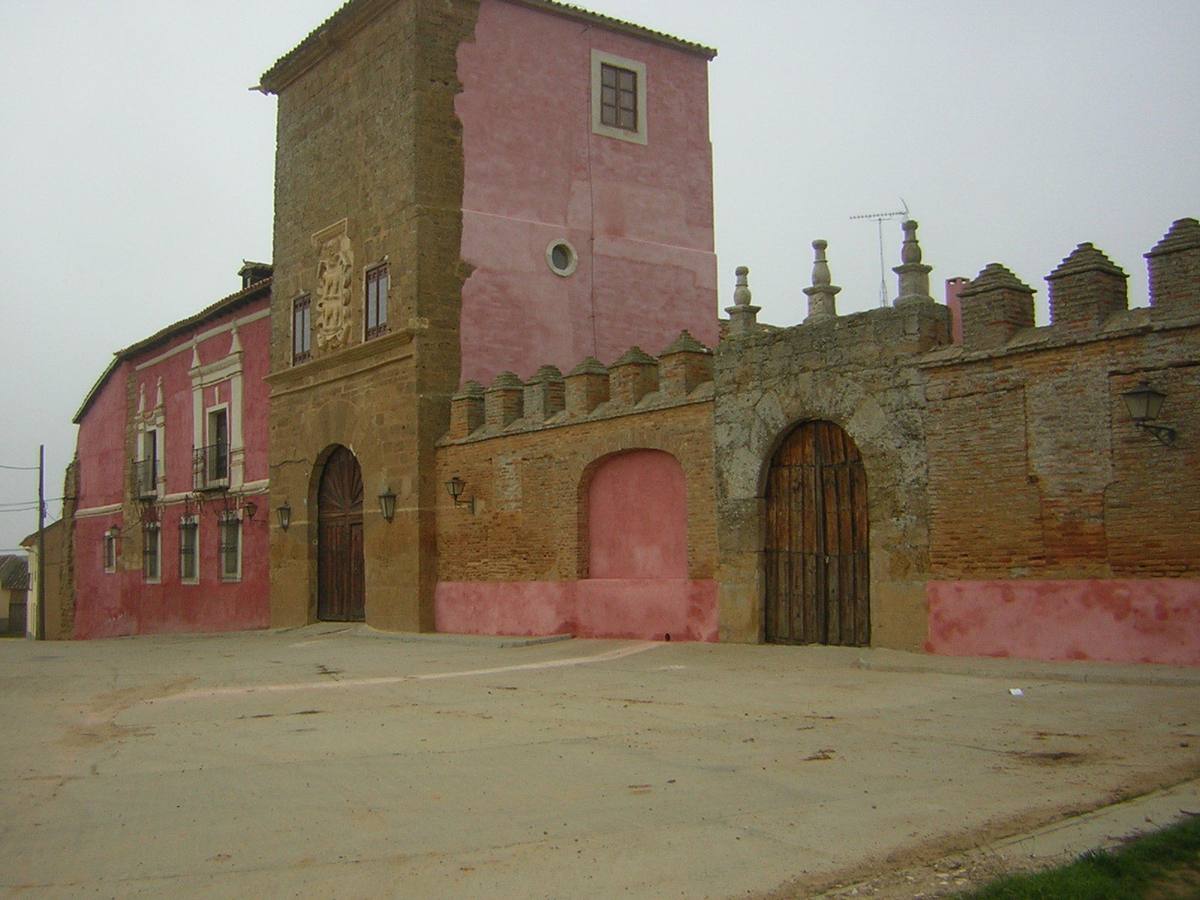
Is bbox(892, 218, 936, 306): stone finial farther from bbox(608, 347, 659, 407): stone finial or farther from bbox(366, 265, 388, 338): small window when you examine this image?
bbox(366, 265, 388, 338): small window

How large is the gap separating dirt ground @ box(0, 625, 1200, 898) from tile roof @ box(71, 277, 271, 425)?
1380cm

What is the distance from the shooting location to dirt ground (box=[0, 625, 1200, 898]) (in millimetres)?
5016

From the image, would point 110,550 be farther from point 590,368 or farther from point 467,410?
point 590,368

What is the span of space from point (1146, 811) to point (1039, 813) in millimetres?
446

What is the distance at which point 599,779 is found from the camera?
667 cm

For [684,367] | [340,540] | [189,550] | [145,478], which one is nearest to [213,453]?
[189,550]

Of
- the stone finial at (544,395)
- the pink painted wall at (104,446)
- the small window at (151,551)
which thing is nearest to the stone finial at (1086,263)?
the stone finial at (544,395)

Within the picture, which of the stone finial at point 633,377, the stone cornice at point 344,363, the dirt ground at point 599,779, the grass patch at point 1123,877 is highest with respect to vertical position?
the stone cornice at point 344,363

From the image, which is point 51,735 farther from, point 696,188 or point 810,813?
point 696,188

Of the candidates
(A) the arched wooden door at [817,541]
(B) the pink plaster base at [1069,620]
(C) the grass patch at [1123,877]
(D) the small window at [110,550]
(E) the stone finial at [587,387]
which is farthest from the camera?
(D) the small window at [110,550]

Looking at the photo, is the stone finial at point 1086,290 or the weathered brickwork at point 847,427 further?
the weathered brickwork at point 847,427

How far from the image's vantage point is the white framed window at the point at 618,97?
21.1 meters

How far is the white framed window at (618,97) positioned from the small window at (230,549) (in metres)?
10.8

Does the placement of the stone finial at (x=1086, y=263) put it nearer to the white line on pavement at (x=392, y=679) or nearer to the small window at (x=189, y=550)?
the white line on pavement at (x=392, y=679)
